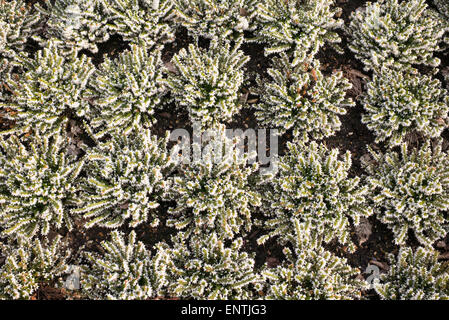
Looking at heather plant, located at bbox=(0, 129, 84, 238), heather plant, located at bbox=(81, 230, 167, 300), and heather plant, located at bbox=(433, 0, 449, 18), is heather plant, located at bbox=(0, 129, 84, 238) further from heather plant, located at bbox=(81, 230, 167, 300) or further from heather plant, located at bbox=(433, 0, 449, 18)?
heather plant, located at bbox=(433, 0, 449, 18)

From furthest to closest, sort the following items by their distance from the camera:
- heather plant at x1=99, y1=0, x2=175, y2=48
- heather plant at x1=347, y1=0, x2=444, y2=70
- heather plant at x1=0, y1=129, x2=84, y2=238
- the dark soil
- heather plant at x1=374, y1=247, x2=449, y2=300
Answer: heather plant at x1=99, y1=0, x2=175, y2=48 < heather plant at x1=347, y1=0, x2=444, y2=70 < the dark soil < heather plant at x1=0, y1=129, x2=84, y2=238 < heather plant at x1=374, y1=247, x2=449, y2=300

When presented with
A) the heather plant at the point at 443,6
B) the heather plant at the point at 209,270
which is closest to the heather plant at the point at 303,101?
the heather plant at the point at 209,270

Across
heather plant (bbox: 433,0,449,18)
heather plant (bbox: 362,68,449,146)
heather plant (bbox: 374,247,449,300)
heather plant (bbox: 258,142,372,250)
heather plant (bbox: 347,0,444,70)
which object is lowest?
heather plant (bbox: 374,247,449,300)

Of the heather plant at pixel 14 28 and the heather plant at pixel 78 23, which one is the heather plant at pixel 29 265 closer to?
the heather plant at pixel 14 28

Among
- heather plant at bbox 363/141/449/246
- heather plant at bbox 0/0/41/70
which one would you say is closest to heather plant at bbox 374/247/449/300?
heather plant at bbox 363/141/449/246

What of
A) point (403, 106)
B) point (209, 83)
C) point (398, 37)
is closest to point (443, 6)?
point (398, 37)

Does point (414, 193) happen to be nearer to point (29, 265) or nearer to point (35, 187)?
point (35, 187)
